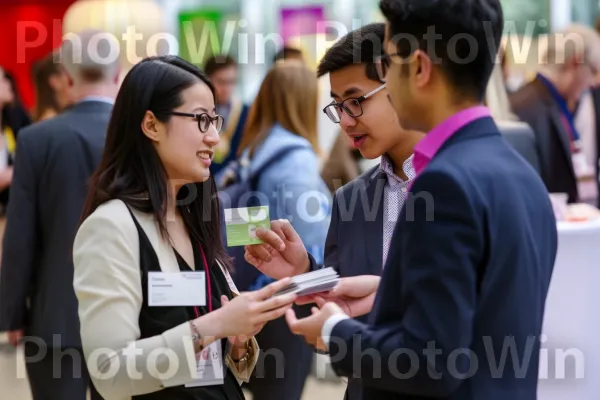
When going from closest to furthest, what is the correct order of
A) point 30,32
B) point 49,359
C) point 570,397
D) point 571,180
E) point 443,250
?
point 443,250, point 570,397, point 49,359, point 571,180, point 30,32

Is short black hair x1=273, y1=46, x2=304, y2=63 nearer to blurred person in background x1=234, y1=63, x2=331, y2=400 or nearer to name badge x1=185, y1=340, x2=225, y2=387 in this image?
blurred person in background x1=234, y1=63, x2=331, y2=400

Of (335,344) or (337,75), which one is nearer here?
(335,344)

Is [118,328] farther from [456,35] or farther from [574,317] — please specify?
[574,317]

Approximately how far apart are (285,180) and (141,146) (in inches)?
73.5

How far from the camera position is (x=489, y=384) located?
1.73m

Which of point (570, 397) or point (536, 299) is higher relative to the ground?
point (536, 299)

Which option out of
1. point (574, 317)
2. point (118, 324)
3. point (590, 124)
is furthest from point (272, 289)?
point (590, 124)

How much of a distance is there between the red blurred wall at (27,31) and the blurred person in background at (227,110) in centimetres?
407

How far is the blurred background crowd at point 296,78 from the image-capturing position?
4383mm

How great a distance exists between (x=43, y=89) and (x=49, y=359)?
3.52 m

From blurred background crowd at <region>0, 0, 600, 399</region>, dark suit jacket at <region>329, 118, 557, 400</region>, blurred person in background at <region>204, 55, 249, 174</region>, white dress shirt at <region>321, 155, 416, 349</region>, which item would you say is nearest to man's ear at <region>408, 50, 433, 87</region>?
dark suit jacket at <region>329, 118, 557, 400</region>

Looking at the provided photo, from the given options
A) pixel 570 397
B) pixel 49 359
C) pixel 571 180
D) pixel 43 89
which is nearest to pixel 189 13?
pixel 43 89

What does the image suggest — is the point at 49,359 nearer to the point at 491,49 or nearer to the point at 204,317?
the point at 204,317

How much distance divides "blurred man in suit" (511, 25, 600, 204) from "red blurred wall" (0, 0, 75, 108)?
6.16 meters
